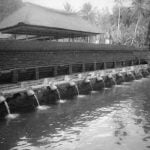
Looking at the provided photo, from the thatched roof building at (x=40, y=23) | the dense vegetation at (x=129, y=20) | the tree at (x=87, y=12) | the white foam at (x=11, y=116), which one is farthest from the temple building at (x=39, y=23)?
the tree at (x=87, y=12)

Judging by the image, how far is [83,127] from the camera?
37.6 feet

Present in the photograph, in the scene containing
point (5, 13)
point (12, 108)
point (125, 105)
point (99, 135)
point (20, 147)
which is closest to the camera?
point (20, 147)

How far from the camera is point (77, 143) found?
9555mm

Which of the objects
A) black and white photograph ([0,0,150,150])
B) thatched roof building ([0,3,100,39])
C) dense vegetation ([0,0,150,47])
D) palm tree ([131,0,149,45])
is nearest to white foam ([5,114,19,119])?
black and white photograph ([0,0,150,150])

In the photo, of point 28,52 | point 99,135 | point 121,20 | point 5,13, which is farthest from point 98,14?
point 99,135

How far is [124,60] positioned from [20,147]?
2315 centimetres

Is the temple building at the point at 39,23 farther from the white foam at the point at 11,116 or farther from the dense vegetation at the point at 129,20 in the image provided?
the dense vegetation at the point at 129,20

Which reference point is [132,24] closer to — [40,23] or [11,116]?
[40,23]

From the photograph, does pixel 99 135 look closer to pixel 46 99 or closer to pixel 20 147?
pixel 20 147

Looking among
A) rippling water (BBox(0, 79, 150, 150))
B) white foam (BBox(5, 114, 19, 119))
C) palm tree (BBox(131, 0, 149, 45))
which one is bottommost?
rippling water (BBox(0, 79, 150, 150))

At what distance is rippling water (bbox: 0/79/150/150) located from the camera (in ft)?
31.1

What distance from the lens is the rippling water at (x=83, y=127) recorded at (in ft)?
31.1

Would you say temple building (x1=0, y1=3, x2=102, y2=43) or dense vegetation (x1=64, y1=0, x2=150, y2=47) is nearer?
temple building (x1=0, y1=3, x2=102, y2=43)

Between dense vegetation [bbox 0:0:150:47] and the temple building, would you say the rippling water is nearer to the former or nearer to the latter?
the temple building
